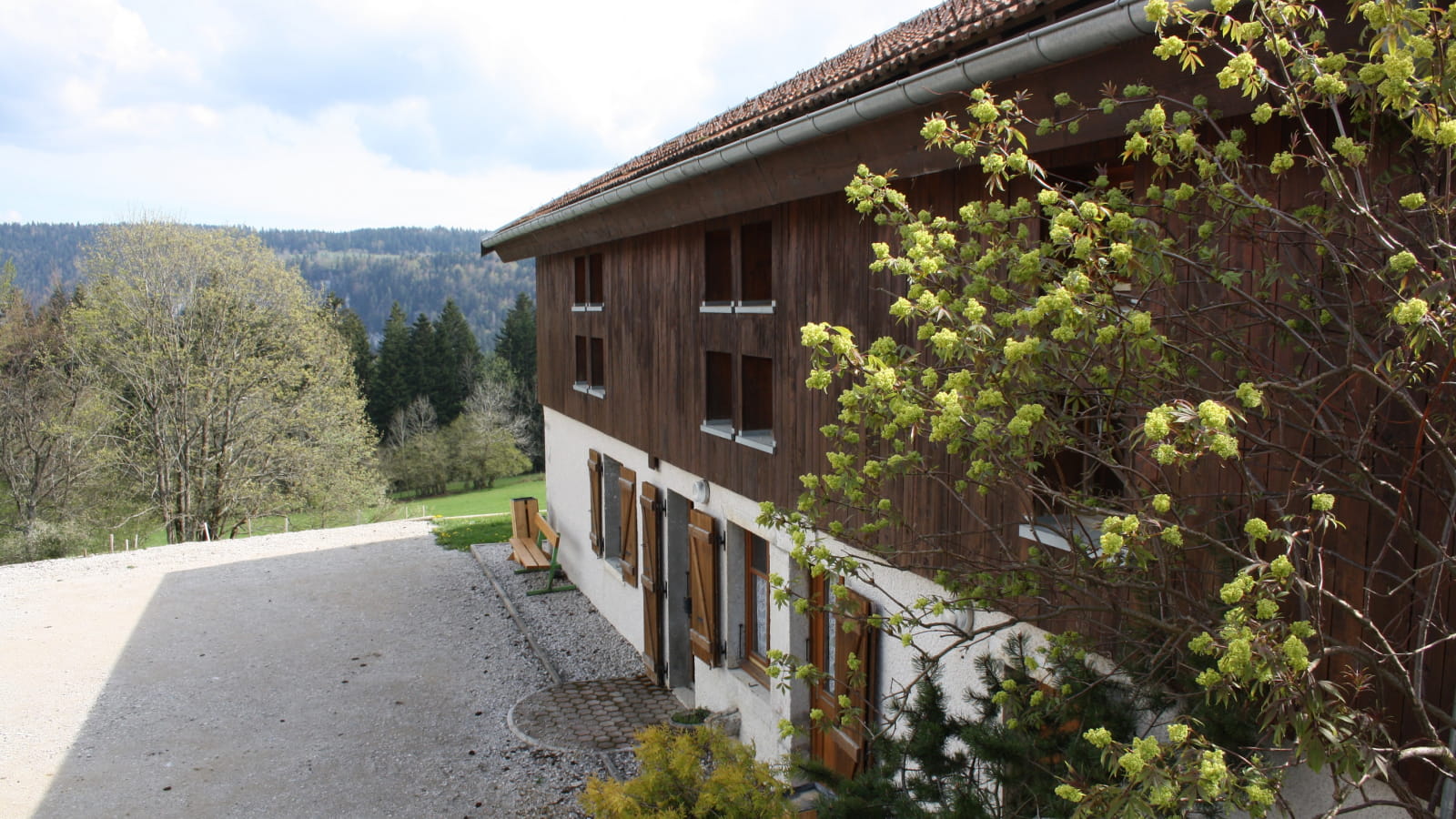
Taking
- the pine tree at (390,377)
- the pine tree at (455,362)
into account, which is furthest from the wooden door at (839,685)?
the pine tree at (455,362)

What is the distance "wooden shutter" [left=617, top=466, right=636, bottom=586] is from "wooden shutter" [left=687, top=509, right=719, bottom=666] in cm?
203

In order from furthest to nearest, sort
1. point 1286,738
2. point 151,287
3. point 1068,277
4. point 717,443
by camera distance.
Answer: point 151,287, point 717,443, point 1286,738, point 1068,277

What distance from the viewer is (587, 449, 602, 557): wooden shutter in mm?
13172

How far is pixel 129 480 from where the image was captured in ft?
90.1

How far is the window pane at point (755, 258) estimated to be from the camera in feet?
27.9

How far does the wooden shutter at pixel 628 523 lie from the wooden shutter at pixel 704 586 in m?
2.03

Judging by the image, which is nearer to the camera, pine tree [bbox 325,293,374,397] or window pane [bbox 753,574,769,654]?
window pane [bbox 753,574,769,654]

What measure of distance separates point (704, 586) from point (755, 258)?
9.95ft

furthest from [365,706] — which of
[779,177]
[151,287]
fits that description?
[151,287]

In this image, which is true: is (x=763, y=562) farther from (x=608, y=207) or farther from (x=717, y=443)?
(x=608, y=207)

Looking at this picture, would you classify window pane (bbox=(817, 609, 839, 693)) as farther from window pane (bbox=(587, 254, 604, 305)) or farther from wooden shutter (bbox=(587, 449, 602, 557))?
window pane (bbox=(587, 254, 604, 305))

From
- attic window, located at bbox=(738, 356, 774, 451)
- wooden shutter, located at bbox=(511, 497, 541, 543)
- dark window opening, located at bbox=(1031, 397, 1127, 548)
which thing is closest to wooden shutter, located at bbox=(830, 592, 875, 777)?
dark window opening, located at bbox=(1031, 397, 1127, 548)

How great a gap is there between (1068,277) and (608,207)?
783cm

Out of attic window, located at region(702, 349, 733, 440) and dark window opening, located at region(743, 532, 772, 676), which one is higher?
attic window, located at region(702, 349, 733, 440)
